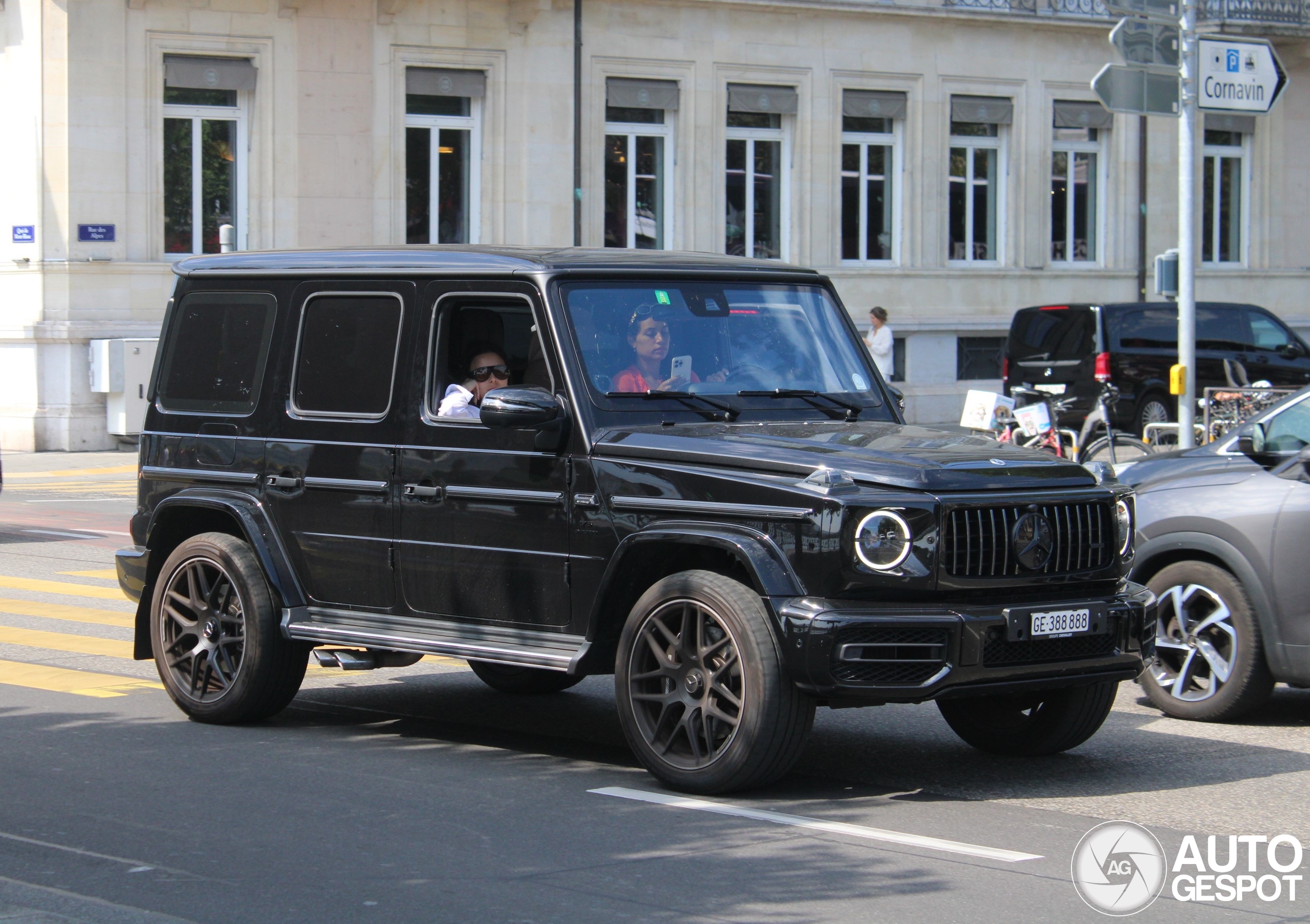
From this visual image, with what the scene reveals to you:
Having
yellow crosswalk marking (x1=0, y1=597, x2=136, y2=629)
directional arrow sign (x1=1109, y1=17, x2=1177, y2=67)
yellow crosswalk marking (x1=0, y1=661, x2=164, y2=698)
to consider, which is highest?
directional arrow sign (x1=1109, y1=17, x2=1177, y2=67)

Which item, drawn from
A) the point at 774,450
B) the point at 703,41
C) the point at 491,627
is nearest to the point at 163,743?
the point at 491,627

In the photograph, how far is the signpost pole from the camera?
1561cm

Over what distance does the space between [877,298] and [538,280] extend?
1000 inches

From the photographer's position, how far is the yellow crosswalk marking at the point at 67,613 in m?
11.2

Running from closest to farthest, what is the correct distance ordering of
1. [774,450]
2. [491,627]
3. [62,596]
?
[774,450], [491,627], [62,596]

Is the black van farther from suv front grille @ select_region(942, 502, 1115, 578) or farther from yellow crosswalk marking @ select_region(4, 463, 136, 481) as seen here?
suv front grille @ select_region(942, 502, 1115, 578)

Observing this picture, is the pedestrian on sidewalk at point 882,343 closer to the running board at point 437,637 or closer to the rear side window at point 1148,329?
the rear side window at point 1148,329

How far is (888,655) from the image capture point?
620 centimetres

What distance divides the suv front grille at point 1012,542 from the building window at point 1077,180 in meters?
28.4

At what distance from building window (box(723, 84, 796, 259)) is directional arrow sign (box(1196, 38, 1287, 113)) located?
15875 mm

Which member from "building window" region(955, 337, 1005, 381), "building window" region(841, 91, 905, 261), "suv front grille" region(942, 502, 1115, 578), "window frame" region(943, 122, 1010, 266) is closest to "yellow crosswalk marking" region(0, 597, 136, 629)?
"suv front grille" region(942, 502, 1115, 578)

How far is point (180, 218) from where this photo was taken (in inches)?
1085

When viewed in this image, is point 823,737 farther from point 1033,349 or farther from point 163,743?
point 1033,349
